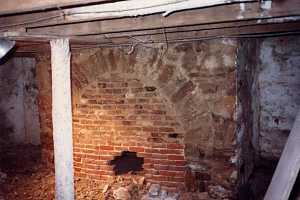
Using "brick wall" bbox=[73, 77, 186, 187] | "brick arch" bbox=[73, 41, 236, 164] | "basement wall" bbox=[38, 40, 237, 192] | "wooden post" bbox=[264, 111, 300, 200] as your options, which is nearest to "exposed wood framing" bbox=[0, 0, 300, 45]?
"brick arch" bbox=[73, 41, 236, 164]

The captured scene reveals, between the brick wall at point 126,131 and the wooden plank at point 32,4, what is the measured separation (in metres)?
2.12

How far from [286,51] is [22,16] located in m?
3.59

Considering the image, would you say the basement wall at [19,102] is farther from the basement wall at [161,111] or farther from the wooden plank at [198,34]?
the wooden plank at [198,34]

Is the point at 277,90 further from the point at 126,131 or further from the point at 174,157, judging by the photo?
the point at 126,131

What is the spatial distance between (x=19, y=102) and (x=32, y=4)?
3.95m

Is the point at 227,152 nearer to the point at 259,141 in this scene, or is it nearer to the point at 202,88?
the point at 202,88

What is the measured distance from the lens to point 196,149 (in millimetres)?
3602

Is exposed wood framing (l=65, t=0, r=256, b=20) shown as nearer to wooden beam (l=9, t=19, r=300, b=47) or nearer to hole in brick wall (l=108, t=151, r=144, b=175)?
wooden beam (l=9, t=19, r=300, b=47)

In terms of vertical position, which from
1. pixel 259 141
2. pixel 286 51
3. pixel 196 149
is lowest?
pixel 259 141

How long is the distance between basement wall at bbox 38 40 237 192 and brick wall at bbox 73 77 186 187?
12 millimetres

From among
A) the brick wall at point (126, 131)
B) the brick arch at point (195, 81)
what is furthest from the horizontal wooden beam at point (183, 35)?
the brick wall at point (126, 131)

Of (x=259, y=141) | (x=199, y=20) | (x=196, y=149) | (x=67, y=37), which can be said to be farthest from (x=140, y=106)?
(x=259, y=141)

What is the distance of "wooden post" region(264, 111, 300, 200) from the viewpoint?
181 cm

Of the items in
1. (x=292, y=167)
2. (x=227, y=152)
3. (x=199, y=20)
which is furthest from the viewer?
(x=227, y=152)
